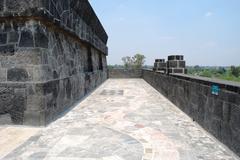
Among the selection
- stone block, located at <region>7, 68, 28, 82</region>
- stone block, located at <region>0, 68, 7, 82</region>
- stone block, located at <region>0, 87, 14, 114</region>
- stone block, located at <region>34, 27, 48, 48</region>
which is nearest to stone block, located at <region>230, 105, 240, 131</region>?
stone block, located at <region>34, 27, 48, 48</region>

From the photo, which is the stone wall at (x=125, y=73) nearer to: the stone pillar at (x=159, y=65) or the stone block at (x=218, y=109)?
the stone pillar at (x=159, y=65)

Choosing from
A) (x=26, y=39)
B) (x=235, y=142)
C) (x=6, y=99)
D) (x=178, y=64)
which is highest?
(x=26, y=39)

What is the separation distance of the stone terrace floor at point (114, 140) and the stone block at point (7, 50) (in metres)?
1.43

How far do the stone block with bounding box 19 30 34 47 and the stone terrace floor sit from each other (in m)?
1.58

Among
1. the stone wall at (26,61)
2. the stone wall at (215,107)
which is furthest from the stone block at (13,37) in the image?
the stone wall at (215,107)

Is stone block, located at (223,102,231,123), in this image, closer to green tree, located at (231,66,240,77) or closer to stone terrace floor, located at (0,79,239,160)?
stone terrace floor, located at (0,79,239,160)

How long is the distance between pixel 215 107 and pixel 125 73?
16.8 meters

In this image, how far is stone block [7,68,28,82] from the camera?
422 centimetres

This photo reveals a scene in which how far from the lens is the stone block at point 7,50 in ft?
13.9

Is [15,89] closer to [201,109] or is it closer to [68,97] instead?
[68,97]

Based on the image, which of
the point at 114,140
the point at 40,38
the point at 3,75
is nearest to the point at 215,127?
the point at 114,140

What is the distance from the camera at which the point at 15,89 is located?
13.9 ft

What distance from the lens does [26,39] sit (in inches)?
165

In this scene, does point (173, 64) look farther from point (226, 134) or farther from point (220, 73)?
point (220, 73)
